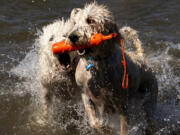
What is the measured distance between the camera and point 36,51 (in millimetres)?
7691

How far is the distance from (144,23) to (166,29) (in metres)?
0.81

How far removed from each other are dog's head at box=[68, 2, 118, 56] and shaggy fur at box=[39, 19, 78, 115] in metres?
0.93

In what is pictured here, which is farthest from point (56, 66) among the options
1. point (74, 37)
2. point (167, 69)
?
point (167, 69)

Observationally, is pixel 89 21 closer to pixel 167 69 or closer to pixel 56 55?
pixel 56 55

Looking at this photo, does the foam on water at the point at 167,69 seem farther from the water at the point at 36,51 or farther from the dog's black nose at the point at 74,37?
the dog's black nose at the point at 74,37

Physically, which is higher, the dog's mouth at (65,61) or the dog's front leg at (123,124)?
the dog's mouth at (65,61)

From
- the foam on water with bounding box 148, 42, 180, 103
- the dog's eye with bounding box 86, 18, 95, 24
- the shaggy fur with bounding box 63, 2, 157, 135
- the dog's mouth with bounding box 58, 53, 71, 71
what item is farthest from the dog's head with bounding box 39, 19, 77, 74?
the foam on water with bounding box 148, 42, 180, 103

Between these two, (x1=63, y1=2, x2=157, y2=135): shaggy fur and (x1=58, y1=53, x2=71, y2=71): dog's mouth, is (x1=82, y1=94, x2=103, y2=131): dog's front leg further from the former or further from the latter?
(x1=58, y1=53, x2=71, y2=71): dog's mouth

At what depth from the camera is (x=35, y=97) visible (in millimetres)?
6336

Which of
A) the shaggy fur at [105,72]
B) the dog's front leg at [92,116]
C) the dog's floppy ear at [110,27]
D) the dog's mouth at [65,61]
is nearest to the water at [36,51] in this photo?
the dog's front leg at [92,116]

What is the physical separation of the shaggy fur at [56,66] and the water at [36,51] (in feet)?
2.67

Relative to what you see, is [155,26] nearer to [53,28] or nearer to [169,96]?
[169,96]

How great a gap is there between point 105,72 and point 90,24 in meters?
0.82

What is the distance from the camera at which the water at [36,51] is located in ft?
18.7
